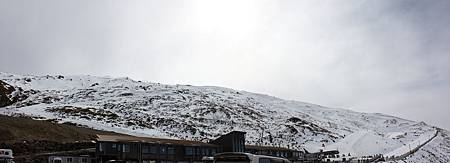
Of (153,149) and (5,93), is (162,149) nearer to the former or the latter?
(153,149)

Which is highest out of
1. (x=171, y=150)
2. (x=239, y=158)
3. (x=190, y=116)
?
(x=190, y=116)

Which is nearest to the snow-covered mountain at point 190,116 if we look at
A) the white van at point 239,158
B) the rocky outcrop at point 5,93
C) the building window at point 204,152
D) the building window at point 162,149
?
the rocky outcrop at point 5,93

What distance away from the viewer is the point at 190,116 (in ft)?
366

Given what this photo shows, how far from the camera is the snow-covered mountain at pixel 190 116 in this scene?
92312mm

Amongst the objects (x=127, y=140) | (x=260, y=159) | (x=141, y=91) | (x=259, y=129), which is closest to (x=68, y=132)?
(x=127, y=140)

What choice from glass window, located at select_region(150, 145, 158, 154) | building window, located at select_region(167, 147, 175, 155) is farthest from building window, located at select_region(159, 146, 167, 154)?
glass window, located at select_region(150, 145, 158, 154)

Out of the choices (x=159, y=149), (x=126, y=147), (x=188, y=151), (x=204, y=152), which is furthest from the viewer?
(x=204, y=152)

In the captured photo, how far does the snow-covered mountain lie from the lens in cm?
9231

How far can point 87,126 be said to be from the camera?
265ft

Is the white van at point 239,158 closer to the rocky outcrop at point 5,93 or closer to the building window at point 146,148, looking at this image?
the building window at point 146,148

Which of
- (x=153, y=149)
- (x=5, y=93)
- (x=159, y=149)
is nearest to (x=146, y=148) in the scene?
(x=153, y=149)

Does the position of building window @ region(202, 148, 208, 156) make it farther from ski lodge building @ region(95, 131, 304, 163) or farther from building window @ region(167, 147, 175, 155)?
building window @ region(167, 147, 175, 155)

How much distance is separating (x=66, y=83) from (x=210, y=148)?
118m

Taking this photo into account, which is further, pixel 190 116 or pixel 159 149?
pixel 190 116
